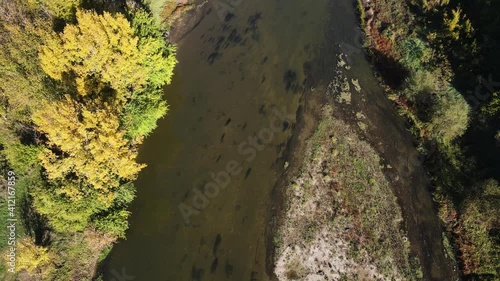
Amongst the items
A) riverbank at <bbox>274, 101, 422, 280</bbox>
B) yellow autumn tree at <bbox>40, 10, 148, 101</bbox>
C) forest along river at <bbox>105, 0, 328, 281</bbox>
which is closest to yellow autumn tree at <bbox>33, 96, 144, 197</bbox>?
yellow autumn tree at <bbox>40, 10, 148, 101</bbox>

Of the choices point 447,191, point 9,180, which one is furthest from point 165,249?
point 447,191

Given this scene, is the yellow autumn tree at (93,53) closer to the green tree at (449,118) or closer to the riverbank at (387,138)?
the riverbank at (387,138)

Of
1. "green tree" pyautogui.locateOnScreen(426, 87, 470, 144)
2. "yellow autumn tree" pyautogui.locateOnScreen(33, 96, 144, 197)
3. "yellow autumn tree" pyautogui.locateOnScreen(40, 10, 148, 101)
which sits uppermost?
"green tree" pyautogui.locateOnScreen(426, 87, 470, 144)

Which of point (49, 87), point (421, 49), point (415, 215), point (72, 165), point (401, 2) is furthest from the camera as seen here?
point (401, 2)

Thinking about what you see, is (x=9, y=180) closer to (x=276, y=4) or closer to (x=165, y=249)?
(x=165, y=249)

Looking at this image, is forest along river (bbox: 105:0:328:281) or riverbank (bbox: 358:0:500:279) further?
riverbank (bbox: 358:0:500:279)

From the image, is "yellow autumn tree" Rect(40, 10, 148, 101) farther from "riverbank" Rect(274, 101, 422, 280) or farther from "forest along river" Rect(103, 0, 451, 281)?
"riverbank" Rect(274, 101, 422, 280)

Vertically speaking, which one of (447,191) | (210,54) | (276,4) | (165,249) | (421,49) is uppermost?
(276,4)
